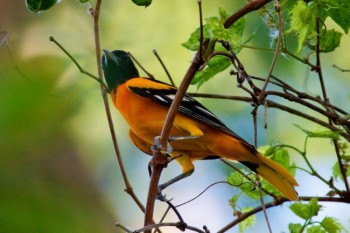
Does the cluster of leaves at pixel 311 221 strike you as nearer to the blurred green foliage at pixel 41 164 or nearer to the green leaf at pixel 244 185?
the green leaf at pixel 244 185

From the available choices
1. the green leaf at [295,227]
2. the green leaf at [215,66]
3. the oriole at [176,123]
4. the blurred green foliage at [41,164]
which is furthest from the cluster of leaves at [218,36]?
the blurred green foliage at [41,164]

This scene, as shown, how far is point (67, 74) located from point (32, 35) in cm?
23

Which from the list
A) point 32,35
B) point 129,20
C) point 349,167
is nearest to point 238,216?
point 349,167

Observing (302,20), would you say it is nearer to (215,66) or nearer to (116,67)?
(215,66)

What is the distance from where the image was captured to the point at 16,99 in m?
1.38

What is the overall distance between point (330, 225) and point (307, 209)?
4cm

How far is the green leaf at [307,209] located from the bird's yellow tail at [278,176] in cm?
3

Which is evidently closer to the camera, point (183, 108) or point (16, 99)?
point (183, 108)

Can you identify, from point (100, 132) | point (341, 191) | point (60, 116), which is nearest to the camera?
point (341, 191)

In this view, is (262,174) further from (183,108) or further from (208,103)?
(208,103)

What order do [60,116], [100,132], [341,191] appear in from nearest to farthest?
[341,191]
[60,116]
[100,132]

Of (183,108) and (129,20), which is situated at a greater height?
(129,20)

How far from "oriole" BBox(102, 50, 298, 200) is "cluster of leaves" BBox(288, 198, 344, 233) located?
0.23 ft

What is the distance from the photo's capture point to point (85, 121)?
157 centimetres
